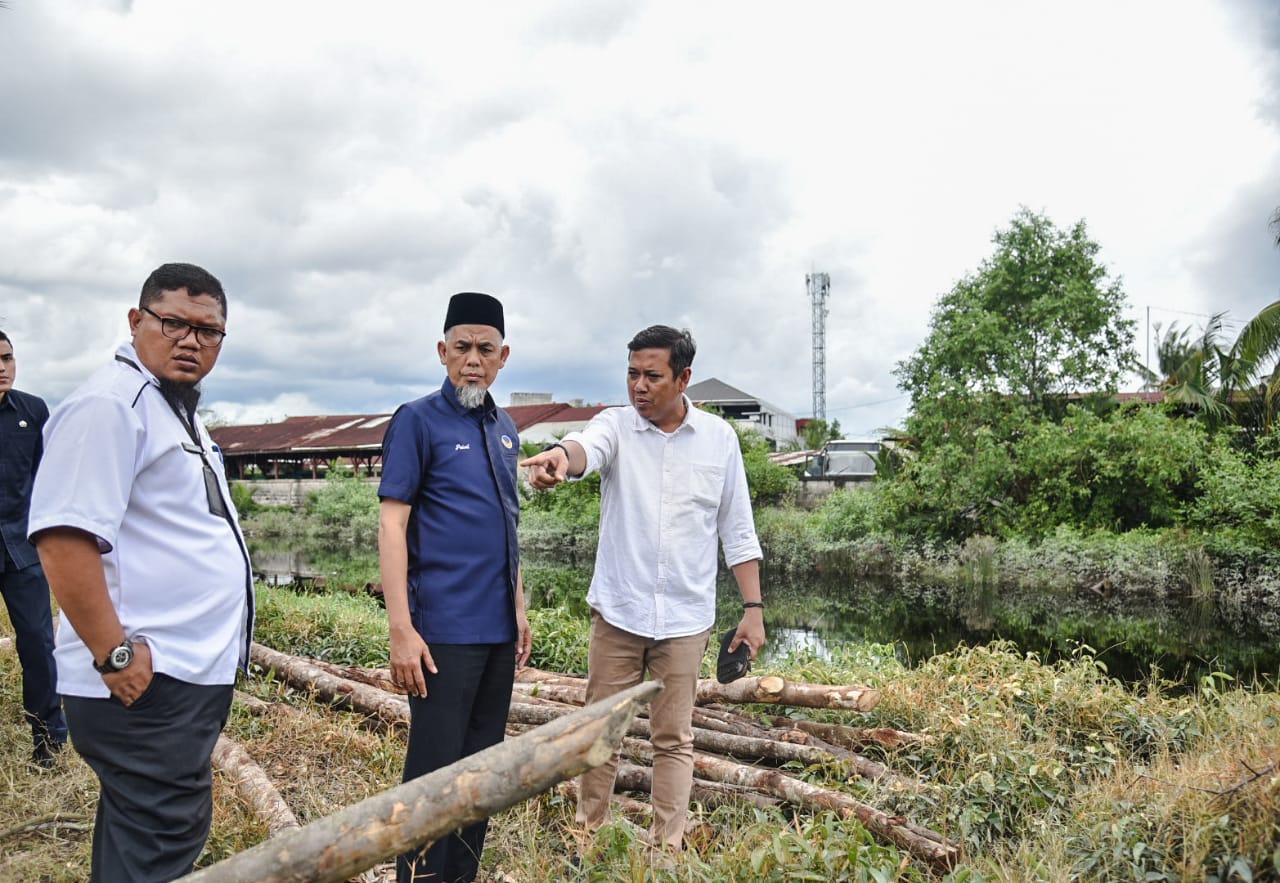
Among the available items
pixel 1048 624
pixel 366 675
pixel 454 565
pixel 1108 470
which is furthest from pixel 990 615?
pixel 454 565

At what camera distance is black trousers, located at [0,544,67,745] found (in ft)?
13.2

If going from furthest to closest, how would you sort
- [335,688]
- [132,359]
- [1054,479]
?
[1054,479] → [335,688] → [132,359]

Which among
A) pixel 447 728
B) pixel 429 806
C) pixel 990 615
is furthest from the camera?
pixel 990 615

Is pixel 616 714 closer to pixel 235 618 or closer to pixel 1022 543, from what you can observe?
pixel 235 618

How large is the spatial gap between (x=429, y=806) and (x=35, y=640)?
131 inches

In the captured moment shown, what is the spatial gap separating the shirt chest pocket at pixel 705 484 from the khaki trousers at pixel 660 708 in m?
0.53

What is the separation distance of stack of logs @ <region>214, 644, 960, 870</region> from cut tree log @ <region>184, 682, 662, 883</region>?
174cm

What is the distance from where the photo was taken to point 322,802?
3744 millimetres

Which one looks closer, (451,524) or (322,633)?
(451,524)

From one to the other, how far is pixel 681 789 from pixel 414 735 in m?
1.06

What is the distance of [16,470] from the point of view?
4051 mm

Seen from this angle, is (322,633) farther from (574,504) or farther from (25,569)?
(574,504)

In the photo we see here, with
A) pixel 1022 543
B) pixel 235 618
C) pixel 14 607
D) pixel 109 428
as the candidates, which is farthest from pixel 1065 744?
pixel 1022 543

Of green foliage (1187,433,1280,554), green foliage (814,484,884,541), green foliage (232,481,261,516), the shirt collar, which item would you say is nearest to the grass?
the shirt collar
